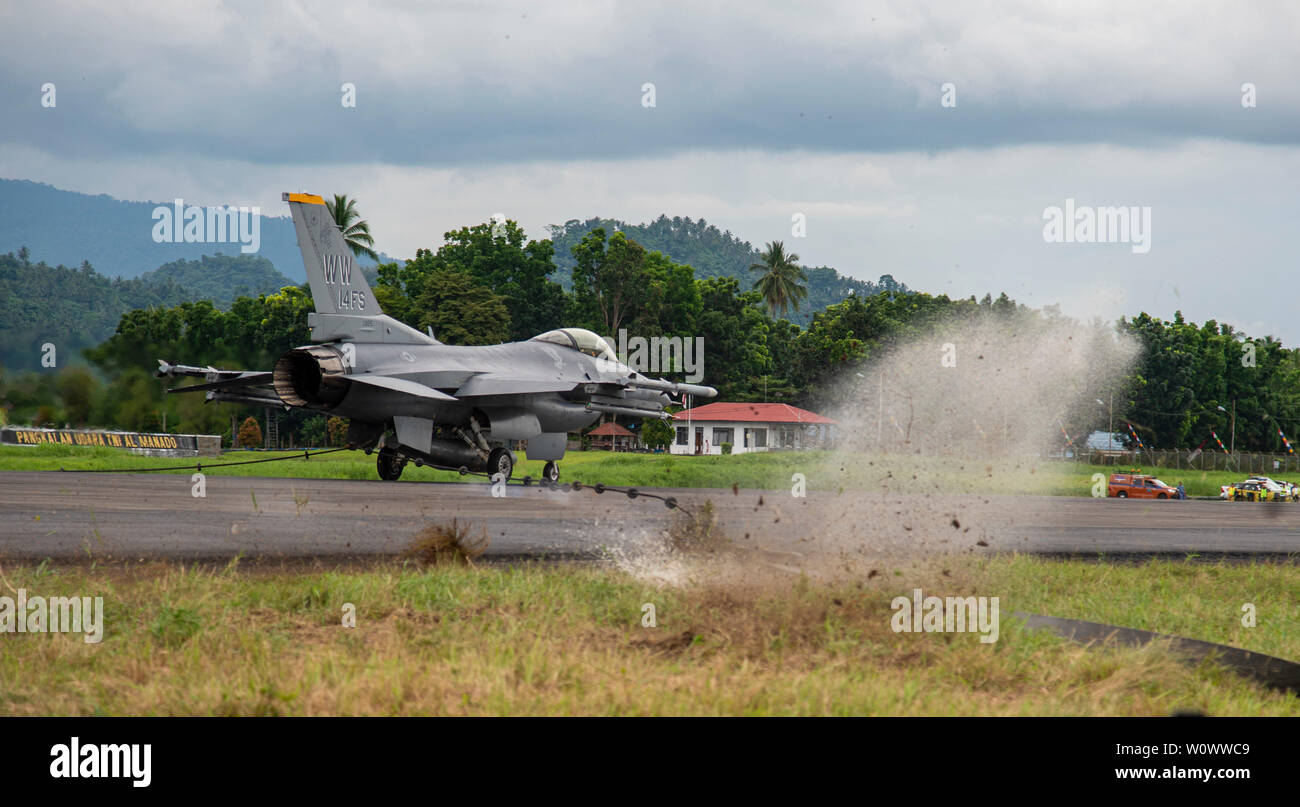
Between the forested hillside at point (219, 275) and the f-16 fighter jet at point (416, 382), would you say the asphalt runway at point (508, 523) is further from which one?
the forested hillside at point (219, 275)

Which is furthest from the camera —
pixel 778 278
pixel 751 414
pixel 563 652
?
pixel 778 278

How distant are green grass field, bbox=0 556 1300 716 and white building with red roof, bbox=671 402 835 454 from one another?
79.2 metres

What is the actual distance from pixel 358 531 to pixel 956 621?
10.4m

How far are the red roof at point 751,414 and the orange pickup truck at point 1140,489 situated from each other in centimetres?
4067

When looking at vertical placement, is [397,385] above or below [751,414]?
above

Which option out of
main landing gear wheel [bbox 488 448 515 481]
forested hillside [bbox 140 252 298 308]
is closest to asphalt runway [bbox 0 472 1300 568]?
main landing gear wheel [bbox 488 448 515 481]

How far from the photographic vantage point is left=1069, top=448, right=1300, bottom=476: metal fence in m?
80.5

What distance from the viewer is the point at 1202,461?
267 ft

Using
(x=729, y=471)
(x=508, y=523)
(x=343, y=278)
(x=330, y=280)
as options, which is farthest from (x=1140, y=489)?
(x=330, y=280)

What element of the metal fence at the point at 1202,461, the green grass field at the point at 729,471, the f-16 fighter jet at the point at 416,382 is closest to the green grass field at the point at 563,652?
the f-16 fighter jet at the point at 416,382

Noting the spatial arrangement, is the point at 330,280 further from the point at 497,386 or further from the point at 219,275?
the point at 219,275

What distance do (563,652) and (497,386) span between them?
57.5ft

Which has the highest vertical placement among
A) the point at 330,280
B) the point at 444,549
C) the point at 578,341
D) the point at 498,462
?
the point at 330,280
